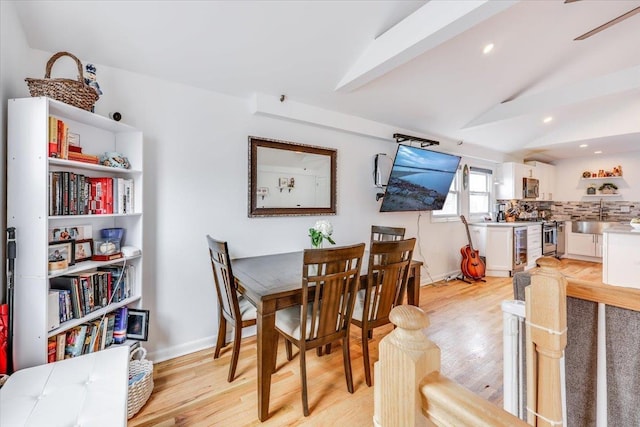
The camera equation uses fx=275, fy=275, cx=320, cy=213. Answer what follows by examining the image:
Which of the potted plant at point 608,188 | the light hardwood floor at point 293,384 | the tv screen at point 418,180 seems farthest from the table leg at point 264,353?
the potted plant at point 608,188

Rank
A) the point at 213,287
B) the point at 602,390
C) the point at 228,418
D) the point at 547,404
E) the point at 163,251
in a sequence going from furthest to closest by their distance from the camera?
the point at 213,287, the point at 163,251, the point at 228,418, the point at 602,390, the point at 547,404

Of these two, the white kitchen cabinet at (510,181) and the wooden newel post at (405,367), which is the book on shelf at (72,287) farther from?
the white kitchen cabinet at (510,181)

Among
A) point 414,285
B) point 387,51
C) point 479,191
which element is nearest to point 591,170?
point 479,191

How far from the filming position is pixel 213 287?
2.42 metres

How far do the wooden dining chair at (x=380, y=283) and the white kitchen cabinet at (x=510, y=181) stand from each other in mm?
4466

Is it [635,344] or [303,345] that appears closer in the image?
[635,344]

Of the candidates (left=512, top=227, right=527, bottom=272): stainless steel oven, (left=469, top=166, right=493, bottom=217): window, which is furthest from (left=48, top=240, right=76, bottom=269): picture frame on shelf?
(left=512, top=227, right=527, bottom=272): stainless steel oven

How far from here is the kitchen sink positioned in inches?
216

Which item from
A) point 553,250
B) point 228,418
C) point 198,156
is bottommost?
point 228,418

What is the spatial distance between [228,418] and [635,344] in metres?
1.88

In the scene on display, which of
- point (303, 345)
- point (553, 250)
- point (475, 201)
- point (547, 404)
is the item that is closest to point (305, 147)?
point (303, 345)

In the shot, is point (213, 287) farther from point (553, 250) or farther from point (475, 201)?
point (553, 250)

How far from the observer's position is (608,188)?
570 cm

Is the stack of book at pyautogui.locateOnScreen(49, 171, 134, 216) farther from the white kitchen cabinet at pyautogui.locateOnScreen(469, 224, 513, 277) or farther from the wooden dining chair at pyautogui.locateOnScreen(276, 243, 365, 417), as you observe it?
the white kitchen cabinet at pyautogui.locateOnScreen(469, 224, 513, 277)
